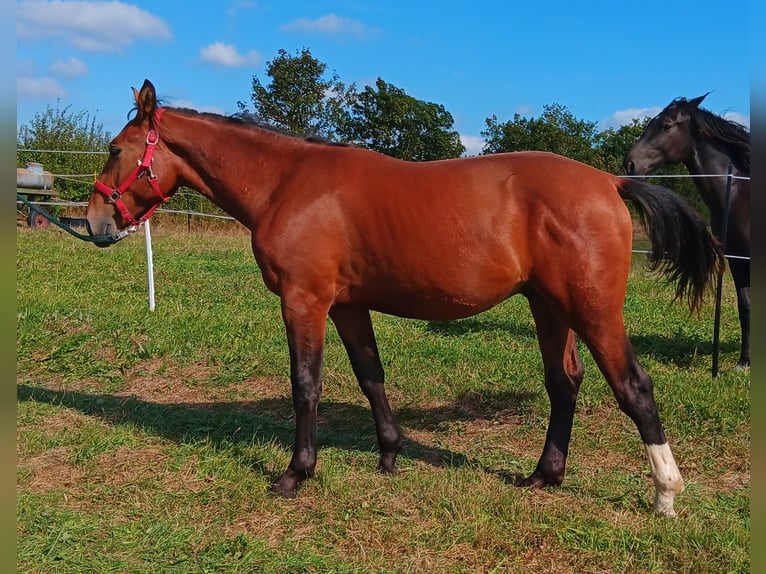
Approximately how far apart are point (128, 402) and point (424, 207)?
341 cm

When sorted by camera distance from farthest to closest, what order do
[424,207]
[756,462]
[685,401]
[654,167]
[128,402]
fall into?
[654,167] < [128,402] < [685,401] < [424,207] < [756,462]

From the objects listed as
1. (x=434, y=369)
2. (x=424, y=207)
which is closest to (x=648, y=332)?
(x=434, y=369)

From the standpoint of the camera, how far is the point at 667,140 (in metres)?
6.64

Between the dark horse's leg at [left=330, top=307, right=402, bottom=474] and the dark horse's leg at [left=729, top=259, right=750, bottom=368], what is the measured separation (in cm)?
411

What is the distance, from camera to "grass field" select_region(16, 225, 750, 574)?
116 inches

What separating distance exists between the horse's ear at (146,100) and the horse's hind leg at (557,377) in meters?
2.85

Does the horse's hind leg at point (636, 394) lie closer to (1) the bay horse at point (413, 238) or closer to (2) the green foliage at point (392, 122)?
(1) the bay horse at point (413, 238)

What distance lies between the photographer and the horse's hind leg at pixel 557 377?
3822 millimetres

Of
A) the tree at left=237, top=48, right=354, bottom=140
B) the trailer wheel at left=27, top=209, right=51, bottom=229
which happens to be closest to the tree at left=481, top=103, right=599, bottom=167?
the tree at left=237, top=48, right=354, bottom=140

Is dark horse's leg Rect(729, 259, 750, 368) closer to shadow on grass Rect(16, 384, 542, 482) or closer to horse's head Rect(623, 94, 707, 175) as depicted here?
horse's head Rect(623, 94, 707, 175)

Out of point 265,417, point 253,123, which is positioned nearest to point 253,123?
point 253,123

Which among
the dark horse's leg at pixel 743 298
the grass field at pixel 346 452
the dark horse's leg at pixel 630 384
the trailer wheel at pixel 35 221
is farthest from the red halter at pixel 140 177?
the trailer wheel at pixel 35 221

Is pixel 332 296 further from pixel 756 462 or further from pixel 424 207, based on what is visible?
pixel 756 462

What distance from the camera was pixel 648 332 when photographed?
7.28 m
